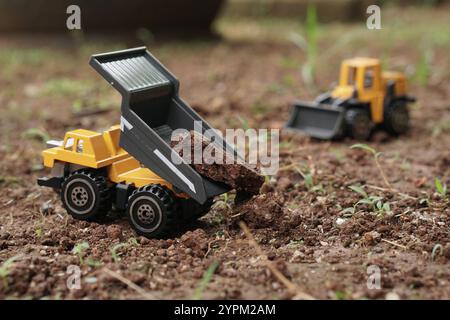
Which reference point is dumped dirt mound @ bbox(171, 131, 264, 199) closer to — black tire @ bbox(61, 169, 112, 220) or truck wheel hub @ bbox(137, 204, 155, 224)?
truck wheel hub @ bbox(137, 204, 155, 224)

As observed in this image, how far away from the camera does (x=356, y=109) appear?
4.38 m

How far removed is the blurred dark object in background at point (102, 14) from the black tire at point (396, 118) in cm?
365

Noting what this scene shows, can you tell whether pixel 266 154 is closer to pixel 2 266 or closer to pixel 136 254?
pixel 136 254

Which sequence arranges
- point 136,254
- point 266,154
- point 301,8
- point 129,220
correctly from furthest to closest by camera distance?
point 301,8
point 266,154
point 129,220
point 136,254

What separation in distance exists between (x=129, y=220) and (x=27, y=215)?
0.64 m

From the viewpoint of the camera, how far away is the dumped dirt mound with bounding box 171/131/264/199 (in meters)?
2.70

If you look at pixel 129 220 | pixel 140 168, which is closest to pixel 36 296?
pixel 129 220

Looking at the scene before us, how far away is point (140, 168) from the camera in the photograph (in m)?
2.90

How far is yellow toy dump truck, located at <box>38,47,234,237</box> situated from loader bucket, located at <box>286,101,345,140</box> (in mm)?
1493

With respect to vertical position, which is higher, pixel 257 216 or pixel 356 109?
pixel 356 109

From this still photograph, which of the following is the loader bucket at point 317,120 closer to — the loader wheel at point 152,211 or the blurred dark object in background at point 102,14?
the loader wheel at point 152,211

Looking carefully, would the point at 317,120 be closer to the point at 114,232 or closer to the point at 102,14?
the point at 114,232

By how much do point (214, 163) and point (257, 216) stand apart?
1.02 ft

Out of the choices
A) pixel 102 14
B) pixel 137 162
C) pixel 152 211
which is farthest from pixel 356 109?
pixel 102 14
